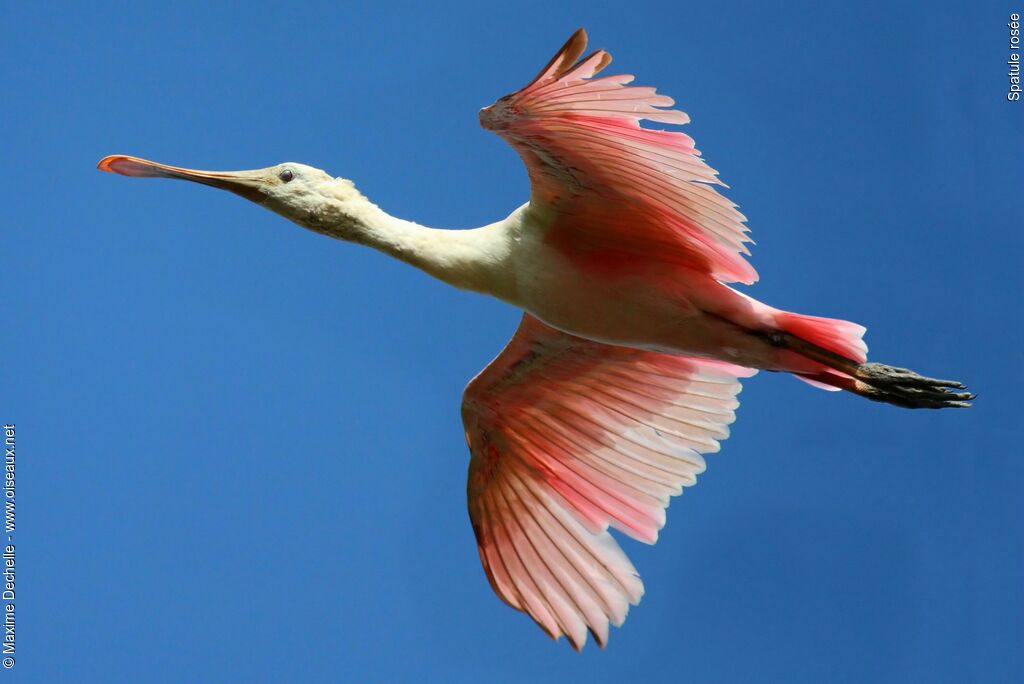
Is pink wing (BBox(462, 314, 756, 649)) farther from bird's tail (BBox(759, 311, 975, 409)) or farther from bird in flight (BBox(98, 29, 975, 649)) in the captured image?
bird's tail (BBox(759, 311, 975, 409))

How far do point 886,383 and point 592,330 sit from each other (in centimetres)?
140

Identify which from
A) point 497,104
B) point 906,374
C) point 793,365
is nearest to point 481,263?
point 497,104

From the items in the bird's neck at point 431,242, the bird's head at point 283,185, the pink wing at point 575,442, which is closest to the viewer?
the bird's neck at point 431,242

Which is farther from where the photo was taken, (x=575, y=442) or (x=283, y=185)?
(x=575, y=442)

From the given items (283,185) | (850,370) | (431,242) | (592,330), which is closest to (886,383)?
(850,370)

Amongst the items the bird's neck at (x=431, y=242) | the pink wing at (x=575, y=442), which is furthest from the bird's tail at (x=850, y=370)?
the bird's neck at (x=431, y=242)

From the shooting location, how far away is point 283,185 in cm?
696

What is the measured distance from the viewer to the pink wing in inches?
302

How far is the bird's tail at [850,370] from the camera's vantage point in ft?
22.2

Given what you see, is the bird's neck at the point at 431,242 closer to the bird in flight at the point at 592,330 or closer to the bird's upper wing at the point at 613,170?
the bird in flight at the point at 592,330

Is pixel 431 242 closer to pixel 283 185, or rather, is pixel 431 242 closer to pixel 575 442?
pixel 283 185

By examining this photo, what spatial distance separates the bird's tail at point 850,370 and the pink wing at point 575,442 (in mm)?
959

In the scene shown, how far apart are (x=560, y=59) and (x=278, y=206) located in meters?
1.90

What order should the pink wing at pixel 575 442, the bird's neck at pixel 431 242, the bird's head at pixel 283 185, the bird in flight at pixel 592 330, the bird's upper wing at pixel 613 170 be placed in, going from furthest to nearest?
1. the pink wing at pixel 575 442
2. the bird's head at pixel 283 185
3. the bird's neck at pixel 431 242
4. the bird in flight at pixel 592 330
5. the bird's upper wing at pixel 613 170
